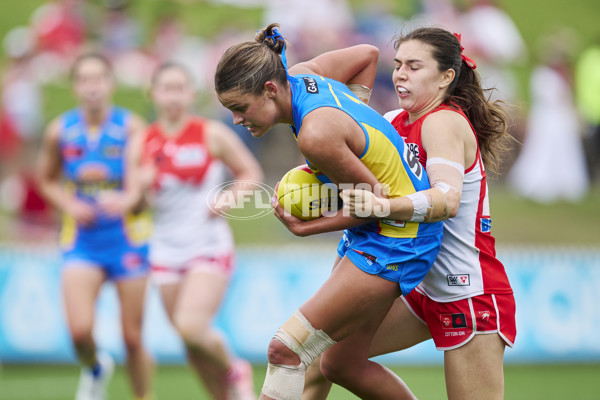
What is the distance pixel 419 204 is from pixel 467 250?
0.51 meters

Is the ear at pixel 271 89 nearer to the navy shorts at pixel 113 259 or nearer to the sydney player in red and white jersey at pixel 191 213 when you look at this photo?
the sydney player in red and white jersey at pixel 191 213

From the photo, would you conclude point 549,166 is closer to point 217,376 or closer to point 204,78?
point 204,78

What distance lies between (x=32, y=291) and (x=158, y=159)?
9.16 feet

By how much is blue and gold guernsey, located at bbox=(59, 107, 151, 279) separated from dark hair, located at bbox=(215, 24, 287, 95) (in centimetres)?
317

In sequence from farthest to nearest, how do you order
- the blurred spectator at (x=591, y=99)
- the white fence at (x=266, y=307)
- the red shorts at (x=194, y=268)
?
the blurred spectator at (x=591, y=99) → the white fence at (x=266, y=307) → the red shorts at (x=194, y=268)

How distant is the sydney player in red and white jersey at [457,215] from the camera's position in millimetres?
3828

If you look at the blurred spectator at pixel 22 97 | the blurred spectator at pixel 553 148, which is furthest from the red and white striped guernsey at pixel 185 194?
the blurred spectator at pixel 553 148

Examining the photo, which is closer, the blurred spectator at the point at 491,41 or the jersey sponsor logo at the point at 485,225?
the jersey sponsor logo at the point at 485,225

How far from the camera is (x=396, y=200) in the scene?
365 centimetres

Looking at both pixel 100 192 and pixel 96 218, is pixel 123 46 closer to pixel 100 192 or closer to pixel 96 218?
pixel 100 192

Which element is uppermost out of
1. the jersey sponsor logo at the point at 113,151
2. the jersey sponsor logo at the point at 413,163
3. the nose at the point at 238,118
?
the jersey sponsor logo at the point at 113,151

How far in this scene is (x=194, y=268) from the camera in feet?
20.8

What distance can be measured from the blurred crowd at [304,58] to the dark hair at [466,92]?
8.56 metres

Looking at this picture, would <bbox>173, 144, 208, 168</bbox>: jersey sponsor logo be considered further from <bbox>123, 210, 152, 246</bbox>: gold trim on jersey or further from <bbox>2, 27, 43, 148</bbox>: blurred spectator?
<bbox>2, 27, 43, 148</bbox>: blurred spectator
